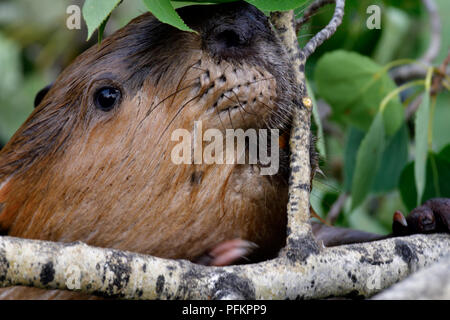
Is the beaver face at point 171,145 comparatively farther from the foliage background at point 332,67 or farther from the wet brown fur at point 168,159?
the foliage background at point 332,67

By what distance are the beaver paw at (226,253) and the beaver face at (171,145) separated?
0.03m

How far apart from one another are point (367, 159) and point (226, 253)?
3.61ft

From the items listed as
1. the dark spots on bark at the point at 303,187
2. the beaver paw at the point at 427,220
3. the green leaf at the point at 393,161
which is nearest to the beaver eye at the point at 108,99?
the dark spots on bark at the point at 303,187

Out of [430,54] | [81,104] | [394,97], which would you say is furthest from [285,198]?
[430,54]

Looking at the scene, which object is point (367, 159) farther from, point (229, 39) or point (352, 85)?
point (229, 39)

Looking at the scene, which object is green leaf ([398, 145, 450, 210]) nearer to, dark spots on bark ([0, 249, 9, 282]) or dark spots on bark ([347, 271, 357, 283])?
dark spots on bark ([347, 271, 357, 283])

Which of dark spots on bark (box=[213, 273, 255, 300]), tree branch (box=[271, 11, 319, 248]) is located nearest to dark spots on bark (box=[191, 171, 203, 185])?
tree branch (box=[271, 11, 319, 248])

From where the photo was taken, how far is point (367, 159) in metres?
3.08

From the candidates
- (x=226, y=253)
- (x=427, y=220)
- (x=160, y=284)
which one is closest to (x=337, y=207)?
(x=427, y=220)

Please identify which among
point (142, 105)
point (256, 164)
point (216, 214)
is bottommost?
point (216, 214)

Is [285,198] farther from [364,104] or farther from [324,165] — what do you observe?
[364,104]

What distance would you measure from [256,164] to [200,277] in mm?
686

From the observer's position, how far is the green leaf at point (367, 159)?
3.05 meters
